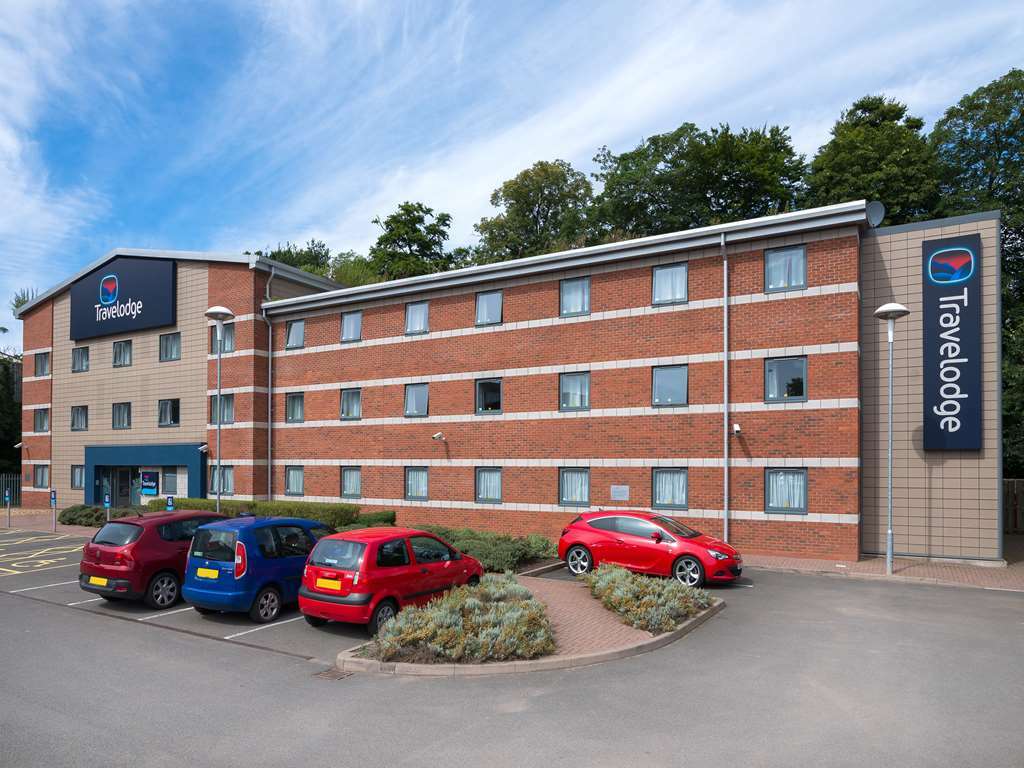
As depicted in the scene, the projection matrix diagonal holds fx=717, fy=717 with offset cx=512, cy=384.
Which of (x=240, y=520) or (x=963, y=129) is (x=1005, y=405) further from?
(x=240, y=520)

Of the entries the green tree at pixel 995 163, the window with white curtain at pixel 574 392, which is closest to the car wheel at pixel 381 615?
the window with white curtain at pixel 574 392

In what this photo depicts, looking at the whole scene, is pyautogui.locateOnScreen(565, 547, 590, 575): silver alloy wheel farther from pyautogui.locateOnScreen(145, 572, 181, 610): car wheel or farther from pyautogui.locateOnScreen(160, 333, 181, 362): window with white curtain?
pyautogui.locateOnScreen(160, 333, 181, 362): window with white curtain

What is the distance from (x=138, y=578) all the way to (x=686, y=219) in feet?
119

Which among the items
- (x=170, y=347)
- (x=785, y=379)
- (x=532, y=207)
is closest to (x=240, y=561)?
(x=785, y=379)

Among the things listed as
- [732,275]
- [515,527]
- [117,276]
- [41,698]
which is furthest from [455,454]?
[117,276]

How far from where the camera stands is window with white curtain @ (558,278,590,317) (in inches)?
874

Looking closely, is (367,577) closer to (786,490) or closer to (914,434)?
(786,490)

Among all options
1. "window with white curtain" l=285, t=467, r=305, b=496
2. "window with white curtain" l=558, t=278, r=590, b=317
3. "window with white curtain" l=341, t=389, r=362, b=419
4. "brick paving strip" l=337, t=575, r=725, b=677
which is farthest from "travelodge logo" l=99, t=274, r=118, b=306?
"brick paving strip" l=337, t=575, r=725, b=677

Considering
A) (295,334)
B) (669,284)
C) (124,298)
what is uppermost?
(124,298)

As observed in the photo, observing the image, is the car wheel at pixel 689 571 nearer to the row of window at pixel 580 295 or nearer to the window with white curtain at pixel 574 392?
the window with white curtain at pixel 574 392

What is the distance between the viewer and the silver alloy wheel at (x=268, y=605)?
11804 millimetres

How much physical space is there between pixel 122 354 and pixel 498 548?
972 inches

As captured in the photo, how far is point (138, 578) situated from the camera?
41.8 feet

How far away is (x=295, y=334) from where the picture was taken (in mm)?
28656
